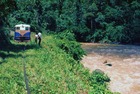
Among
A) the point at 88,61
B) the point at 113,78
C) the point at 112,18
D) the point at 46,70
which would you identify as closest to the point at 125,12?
the point at 112,18

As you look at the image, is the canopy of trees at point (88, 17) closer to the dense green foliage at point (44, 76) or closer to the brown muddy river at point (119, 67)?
the brown muddy river at point (119, 67)

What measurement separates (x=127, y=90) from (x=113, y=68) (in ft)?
32.2

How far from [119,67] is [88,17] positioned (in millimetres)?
36855

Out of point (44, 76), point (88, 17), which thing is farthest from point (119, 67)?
point (88, 17)

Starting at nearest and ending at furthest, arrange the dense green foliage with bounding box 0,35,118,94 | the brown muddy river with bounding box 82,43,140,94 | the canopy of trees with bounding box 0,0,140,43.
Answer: the dense green foliage with bounding box 0,35,118,94 < the brown muddy river with bounding box 82,43,140,94 < the canopy of trees with bounding box 0,0,140,43

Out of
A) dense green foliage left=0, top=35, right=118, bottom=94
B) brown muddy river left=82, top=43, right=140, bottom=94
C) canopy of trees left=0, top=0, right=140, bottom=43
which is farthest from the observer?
canopy of trees left=0, top=0, right=140, bottom=43

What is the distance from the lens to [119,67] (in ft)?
125

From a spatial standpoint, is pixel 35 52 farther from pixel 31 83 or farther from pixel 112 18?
pixel 112 18

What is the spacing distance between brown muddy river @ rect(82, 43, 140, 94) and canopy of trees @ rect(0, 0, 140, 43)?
72.6 feet

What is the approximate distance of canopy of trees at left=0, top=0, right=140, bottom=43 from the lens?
70.2 meters

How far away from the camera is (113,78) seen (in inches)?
1272

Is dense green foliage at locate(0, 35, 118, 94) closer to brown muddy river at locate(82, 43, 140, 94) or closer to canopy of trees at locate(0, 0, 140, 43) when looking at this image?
brown muddy river at locate(82, 43, 140, 94)

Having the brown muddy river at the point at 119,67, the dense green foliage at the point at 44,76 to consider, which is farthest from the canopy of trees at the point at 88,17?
the dense green foliage at the point at 44,76

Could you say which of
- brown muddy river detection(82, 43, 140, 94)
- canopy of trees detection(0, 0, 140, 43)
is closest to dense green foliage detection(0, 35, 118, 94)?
brown muddy river detection(82, 43, 140, 94)
